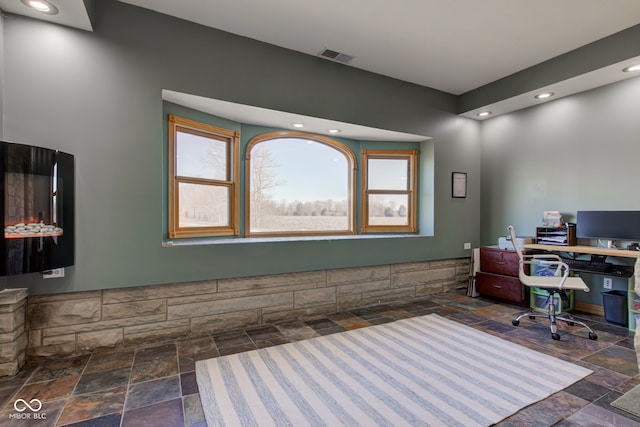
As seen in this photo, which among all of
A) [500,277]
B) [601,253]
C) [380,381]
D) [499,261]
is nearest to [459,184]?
[499,261]

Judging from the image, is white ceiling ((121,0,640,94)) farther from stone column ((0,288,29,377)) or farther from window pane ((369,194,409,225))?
stone column ((0,288,29,377))

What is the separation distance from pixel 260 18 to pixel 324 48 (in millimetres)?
807

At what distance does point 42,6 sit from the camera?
90.6 inches

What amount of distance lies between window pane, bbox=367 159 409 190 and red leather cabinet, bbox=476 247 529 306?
5.28ft

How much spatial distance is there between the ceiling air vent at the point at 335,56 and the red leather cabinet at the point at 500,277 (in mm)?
3316

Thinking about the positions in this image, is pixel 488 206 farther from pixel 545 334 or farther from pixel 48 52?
pixel 48 52

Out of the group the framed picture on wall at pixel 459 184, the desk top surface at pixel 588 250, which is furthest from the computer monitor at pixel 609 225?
the framed picture on wall at pixel 459 184

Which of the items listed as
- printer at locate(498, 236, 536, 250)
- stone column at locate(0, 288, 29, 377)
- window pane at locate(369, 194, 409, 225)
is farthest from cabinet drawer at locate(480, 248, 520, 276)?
stone column at locate(0, 288, 29, 377)

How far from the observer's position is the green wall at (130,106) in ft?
8.11

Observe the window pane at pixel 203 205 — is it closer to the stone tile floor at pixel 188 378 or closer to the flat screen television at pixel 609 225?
the stone tile floor at pixel 188 378

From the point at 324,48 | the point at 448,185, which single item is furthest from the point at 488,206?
the point at 324,48

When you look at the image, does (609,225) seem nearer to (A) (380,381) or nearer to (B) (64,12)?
(A) (380,381)

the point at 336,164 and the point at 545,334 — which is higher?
the point at 336,164

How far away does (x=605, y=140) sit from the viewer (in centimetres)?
371
